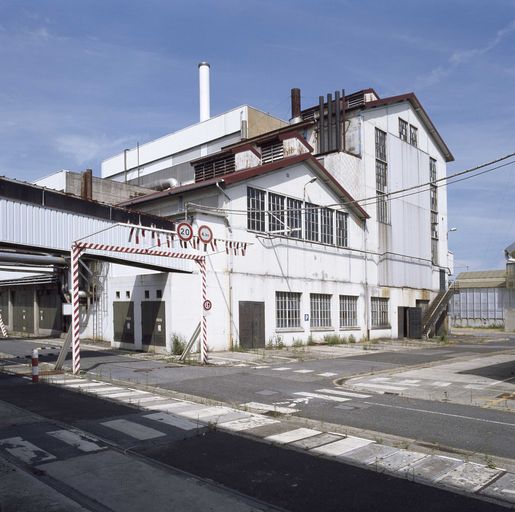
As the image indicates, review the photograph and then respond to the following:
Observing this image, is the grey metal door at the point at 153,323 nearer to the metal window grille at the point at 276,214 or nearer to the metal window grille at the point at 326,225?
the metal window grille at the point at 276,214

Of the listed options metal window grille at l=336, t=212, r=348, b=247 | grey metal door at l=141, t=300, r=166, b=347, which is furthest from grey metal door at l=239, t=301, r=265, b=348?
metal window grille at l=336, t=212, r=348, b=247

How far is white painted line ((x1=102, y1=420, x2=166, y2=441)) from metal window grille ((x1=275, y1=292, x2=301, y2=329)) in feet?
56.7

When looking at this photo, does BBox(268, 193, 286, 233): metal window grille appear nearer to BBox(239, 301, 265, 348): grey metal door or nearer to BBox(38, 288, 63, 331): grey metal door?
BBox(239, 301, 265, 348): grey metal door

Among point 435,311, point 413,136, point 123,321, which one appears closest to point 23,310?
point 123,321

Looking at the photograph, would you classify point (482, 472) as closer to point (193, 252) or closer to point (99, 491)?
point (99, 491)

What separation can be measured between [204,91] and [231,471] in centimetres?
4827

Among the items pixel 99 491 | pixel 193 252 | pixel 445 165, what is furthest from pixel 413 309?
pixel 99 491

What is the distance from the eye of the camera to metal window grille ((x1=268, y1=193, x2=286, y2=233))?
26.3 meters

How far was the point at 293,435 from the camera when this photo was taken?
27.9 ft

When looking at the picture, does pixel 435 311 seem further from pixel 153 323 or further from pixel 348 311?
pixel 153 323

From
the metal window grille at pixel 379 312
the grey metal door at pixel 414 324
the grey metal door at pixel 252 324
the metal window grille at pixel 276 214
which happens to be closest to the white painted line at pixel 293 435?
the grey metal door at pixel 252 324

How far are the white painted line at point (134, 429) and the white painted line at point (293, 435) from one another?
1.73 meters

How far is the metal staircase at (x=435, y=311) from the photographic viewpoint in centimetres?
3759

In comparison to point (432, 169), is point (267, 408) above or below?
below
